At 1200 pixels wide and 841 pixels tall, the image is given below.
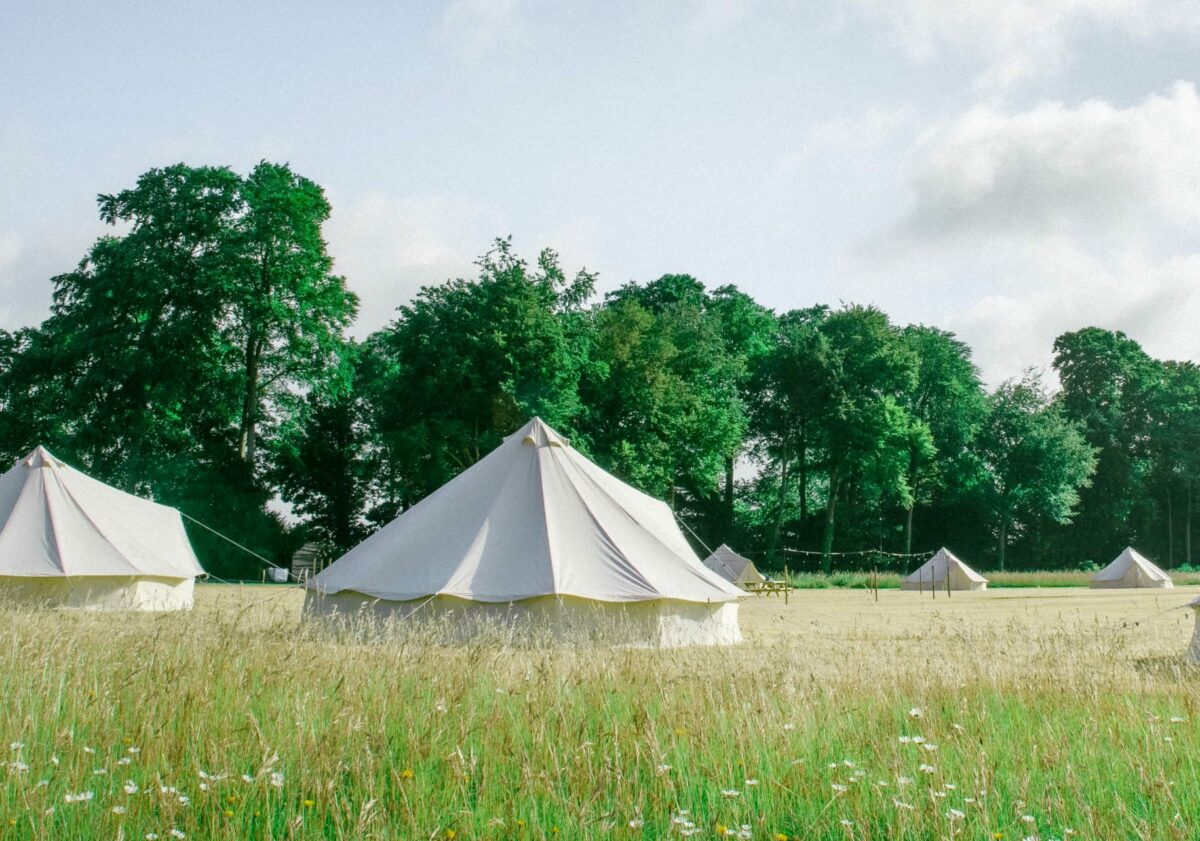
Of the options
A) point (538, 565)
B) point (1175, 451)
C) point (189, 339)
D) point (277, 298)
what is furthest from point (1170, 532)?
point (538, 565)

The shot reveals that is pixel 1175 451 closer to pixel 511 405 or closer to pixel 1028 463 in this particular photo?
pixel 1028 463

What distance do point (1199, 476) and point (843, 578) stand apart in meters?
23.8

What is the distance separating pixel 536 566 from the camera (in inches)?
491

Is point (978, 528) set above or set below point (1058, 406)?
below

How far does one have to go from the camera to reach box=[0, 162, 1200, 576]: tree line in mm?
32688

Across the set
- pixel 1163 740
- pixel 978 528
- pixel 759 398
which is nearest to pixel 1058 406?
pixel 978 528

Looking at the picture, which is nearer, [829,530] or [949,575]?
[949,575]

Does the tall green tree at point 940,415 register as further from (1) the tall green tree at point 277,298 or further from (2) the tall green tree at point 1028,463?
(1) the tall green tree at point 277,298

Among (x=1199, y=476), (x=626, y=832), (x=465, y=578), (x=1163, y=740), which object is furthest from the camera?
(x=1199, y=476)

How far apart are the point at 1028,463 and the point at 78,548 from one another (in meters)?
41.7

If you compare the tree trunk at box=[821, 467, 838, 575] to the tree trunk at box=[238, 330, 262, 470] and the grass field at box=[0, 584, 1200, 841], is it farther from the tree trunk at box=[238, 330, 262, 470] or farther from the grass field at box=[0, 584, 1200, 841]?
the grass field at box=[0, 584, 1200, 841]

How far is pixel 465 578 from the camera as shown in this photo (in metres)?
12.4

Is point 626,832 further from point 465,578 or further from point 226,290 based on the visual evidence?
point 226,290

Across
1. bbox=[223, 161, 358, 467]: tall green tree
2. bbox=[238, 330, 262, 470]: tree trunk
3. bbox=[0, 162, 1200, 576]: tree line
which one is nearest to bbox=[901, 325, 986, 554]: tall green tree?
bbox=[0, 162, 1200, 576]: tree line
